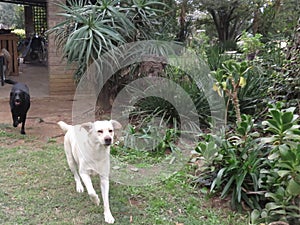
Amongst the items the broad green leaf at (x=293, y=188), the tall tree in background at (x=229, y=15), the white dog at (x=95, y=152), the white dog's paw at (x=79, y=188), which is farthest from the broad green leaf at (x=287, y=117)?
the tall tree in background at (x=229, y=15)

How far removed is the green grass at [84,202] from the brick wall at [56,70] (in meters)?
4.08

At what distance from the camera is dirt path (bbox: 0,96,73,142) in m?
5.13

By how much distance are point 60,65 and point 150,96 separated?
3.40 m

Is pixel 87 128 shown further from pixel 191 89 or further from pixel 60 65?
pixel 60 65

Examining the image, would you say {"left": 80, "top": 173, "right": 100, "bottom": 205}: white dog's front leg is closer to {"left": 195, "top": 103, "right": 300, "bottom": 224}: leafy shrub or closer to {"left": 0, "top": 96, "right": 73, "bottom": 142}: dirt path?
{"left": 195, "top": 103, "right": 300, "bottom": 224}: leafy shrub

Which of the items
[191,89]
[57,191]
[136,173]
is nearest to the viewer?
[57,191]

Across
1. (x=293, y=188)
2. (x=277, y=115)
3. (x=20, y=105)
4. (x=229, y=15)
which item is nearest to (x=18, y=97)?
(x=20, y=105)

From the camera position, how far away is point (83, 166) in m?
2.97

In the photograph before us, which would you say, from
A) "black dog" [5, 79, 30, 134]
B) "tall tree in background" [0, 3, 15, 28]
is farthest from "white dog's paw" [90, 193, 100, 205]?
"tall tree in background" [0, 3, 15, 28]

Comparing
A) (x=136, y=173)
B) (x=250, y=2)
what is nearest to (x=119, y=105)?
(x=136, y=173)

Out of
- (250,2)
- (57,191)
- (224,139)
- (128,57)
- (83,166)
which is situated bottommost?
(57,191)

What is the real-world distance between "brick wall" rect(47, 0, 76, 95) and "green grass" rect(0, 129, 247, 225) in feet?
13.4

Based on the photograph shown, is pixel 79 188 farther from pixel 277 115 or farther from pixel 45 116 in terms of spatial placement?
pixel 45 116

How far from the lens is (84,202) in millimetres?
3102
